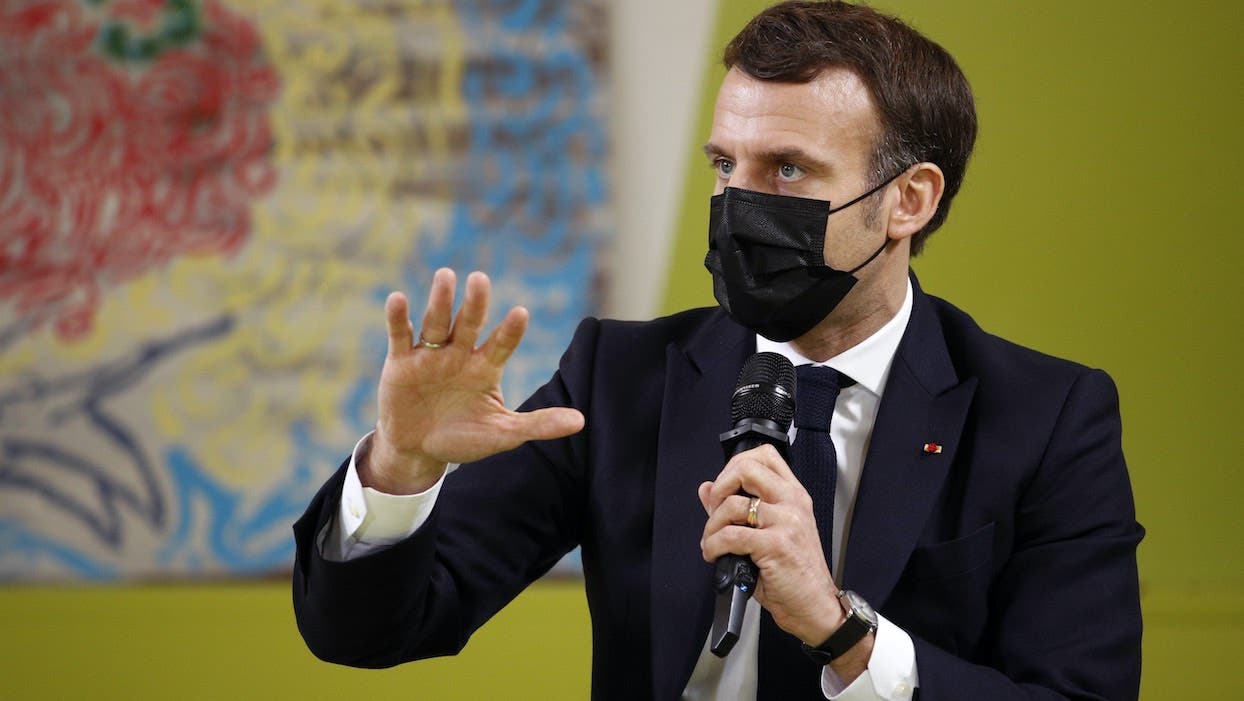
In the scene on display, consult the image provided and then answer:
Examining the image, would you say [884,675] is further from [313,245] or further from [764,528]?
[313,245]

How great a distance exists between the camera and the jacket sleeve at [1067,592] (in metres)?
1.38

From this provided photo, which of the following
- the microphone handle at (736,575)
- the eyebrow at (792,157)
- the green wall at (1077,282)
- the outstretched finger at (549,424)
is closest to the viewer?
the microphone handle at (736,575)

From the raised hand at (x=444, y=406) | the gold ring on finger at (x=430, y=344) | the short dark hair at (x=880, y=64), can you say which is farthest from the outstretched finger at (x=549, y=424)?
the short dark hair at (x=880, y=64)

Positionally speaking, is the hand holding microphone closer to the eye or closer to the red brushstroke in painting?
the eye

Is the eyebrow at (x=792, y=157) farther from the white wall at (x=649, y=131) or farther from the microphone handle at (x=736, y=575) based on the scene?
the white wall at (x=649, y=131)

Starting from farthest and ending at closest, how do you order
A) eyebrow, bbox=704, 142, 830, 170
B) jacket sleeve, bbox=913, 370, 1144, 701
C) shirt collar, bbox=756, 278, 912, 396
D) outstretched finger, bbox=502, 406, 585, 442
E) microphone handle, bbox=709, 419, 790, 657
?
shirt collar, bbox=756, 278, 912, 396 → eyebrow, bbox=704, 142, 830, 170 → jacket sleeve, bbox=913, 370, 1144, 701 → outstretched finger, bbox=502, 406, 585, 442 → microphone handle, bbox=709, 419, 790, 657

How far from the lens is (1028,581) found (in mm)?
1476

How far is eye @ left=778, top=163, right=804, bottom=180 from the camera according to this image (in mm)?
1514

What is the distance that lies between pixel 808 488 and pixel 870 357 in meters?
0.21

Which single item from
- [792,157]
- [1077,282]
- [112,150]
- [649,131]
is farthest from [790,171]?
[112,150]

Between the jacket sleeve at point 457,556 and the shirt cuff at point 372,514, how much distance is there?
16 millimetres

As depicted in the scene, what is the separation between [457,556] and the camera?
150cm

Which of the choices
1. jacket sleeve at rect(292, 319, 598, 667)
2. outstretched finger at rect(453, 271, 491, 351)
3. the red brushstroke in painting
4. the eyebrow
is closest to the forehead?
the eyebrow

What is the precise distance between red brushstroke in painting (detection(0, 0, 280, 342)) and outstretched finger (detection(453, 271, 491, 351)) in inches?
64.3
